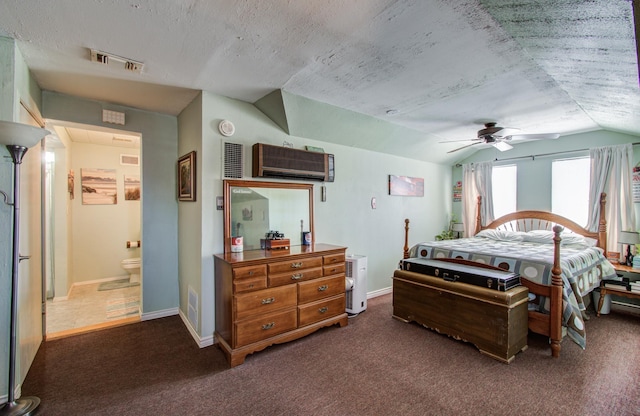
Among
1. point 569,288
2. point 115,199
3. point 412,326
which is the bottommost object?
point 412,326

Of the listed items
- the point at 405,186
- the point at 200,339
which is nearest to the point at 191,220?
the point at 200,339

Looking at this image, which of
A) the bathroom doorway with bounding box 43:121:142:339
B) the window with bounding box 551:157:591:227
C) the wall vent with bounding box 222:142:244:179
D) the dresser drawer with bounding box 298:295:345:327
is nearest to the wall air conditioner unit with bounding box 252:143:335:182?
the wall vent with bounding box 222:142:244:179

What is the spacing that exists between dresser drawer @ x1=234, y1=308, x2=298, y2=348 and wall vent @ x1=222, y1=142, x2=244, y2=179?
1444 mm

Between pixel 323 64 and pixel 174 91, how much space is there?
156 centimetres

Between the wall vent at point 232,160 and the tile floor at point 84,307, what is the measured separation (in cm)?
224

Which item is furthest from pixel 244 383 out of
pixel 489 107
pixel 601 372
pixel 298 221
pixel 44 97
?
pixel 489 107

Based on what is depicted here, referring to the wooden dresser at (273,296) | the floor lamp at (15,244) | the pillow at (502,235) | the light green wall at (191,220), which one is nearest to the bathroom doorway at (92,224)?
the light green wall at (191,220)

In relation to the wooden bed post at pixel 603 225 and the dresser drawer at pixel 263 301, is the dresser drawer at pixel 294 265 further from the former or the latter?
the wooden bed post at pixel 603 225

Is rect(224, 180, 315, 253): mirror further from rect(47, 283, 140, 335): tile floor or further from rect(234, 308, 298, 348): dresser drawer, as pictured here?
rect(47, 283, 140, 335): tile floor

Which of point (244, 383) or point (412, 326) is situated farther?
point (412, 326)

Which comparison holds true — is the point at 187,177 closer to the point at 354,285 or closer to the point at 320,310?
the point at 320,310

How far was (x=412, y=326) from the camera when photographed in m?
3.29

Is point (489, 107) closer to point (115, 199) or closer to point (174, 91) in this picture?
point (174, 91)

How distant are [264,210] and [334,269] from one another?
1.03 metres
